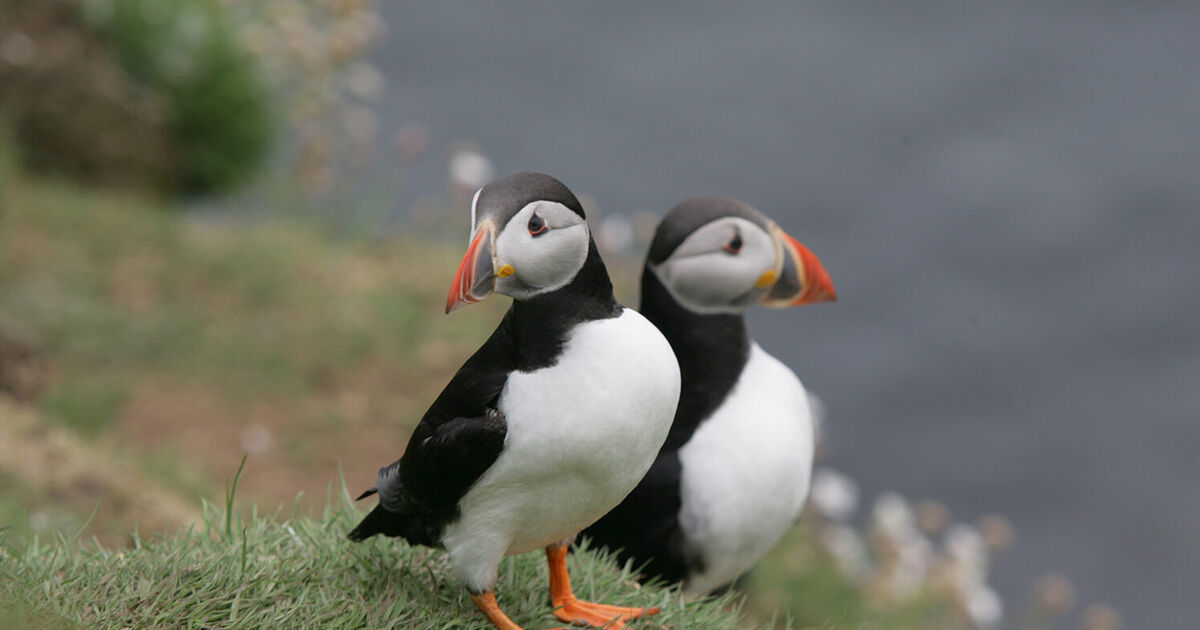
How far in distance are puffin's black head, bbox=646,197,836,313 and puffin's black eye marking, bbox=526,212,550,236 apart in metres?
0.95

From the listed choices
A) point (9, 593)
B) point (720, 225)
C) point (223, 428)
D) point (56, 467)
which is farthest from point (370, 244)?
point (9, 593)

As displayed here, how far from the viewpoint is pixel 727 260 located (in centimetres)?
336

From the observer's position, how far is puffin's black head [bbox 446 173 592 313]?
2.38 m

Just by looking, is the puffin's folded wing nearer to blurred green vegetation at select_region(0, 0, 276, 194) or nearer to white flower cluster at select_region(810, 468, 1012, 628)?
white flower cluster at select_region(810, 468, 1012, 628)

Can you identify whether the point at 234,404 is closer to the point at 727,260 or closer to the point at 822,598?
the point at 822,598

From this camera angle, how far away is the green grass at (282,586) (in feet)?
8.73

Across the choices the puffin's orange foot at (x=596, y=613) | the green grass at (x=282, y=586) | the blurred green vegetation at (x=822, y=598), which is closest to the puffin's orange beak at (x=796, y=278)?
the green grass at (x=282, y=586)

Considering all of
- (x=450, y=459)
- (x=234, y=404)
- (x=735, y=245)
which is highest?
(x=735, y=245)

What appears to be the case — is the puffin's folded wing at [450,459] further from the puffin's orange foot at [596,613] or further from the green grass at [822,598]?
the green grass at [822,598]

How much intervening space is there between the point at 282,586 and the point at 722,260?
4.55 feet

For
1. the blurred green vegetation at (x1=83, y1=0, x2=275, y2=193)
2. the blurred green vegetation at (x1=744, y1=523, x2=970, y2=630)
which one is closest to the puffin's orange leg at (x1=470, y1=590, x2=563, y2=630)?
the blurred green vegetation at (x1=744, y1=523, x2=970, y2=630)

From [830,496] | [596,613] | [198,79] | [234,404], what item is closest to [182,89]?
[198,79]

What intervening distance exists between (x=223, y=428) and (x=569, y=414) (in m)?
4.14

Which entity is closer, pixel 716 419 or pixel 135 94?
pixel 716 419
